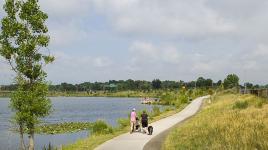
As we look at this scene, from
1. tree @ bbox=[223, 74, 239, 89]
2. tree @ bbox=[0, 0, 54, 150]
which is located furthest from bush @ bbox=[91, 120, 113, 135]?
tree @ bbox=[223, 74, 239, 89]

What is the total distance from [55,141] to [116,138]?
13.1 meters

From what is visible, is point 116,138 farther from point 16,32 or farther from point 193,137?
point 16,32

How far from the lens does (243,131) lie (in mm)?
22016

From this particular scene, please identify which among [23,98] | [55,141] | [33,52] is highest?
[33,52]

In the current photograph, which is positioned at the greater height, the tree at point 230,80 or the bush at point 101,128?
the tree at point 230,80

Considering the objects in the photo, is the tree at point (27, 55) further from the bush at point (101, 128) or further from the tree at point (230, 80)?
the tree at point (230, 80)

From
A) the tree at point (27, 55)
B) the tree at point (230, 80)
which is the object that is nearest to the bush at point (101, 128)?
the tree at point (27, 55)

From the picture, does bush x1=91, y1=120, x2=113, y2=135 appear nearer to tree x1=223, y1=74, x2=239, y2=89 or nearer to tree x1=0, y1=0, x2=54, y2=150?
tree x1=0, y1=0, x2=54, y2=150

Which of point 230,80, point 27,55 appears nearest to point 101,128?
point 27,55

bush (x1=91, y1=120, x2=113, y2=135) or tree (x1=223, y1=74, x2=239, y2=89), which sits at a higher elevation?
tree (x1=223, y1=74, x2=239, y2=89)

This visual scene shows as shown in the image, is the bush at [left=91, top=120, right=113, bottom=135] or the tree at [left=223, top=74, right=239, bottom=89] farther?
the tree at [left=223, top=74, right=239, bottom=89]

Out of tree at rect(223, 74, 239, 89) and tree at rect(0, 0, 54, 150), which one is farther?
tree at rect(223, 74, 239, 89)

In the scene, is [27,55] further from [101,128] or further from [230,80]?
[230,80]

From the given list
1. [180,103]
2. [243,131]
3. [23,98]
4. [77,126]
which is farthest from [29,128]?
[180,103]
